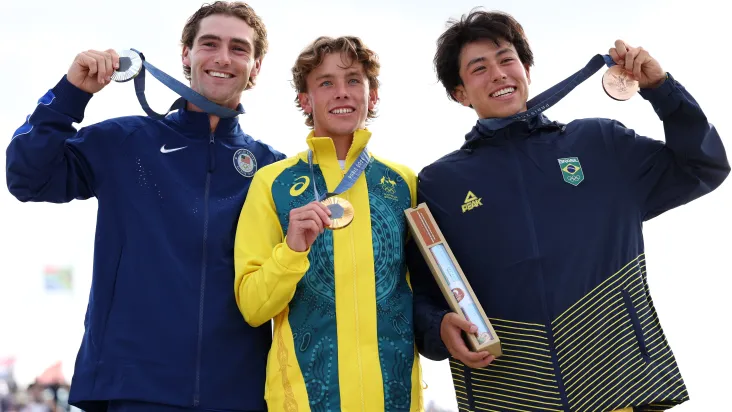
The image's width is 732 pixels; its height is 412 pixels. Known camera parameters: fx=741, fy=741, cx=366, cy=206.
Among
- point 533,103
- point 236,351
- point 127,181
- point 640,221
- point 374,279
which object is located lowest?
point 236,351

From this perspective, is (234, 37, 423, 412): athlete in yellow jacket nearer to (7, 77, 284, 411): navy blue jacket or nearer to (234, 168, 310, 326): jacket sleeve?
(234, 168, 310, 326): jacket sleeve

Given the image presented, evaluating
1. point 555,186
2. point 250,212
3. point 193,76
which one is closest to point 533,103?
point 555,186

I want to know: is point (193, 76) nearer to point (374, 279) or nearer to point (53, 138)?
point (53, 138)

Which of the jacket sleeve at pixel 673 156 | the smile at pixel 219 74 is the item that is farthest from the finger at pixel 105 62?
the jacket sleeve at pixel 673 156

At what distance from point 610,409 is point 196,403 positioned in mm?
2086

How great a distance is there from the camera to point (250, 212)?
405 cm

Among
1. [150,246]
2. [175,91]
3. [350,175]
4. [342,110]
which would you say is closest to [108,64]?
[175,91]

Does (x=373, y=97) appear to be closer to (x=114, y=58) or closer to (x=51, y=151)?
(x=114, y=58)

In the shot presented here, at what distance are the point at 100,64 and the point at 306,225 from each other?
1.53 meters

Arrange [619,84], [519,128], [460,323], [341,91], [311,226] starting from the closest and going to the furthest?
[311,226], [460,323], [619,84], [519,128], [341,91]

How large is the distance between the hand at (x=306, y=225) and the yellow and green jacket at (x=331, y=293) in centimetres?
5

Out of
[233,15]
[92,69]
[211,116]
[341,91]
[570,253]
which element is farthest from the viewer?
[233,15]

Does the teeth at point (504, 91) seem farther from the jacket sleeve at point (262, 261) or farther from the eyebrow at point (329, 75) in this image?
the jacket sleeve at point (262, 261)

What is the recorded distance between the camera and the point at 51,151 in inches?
156
